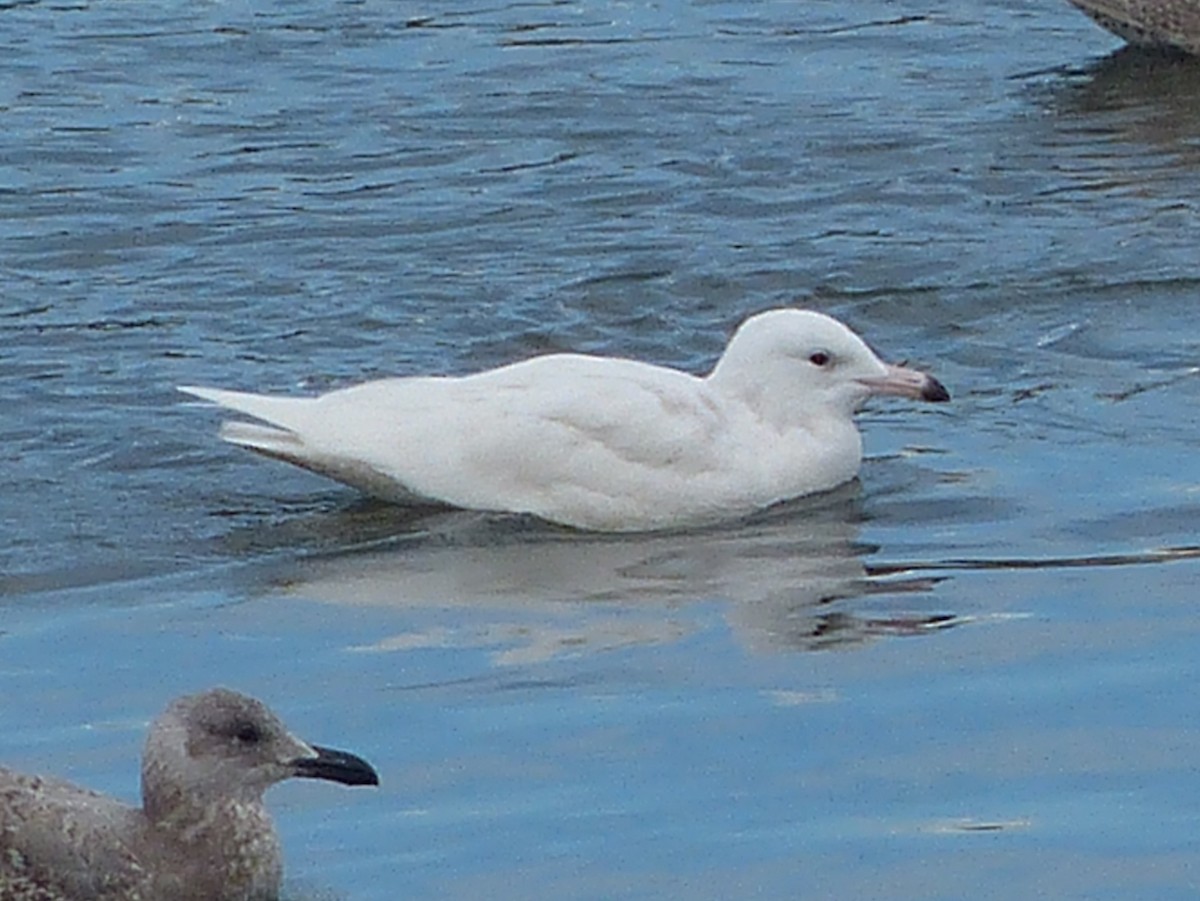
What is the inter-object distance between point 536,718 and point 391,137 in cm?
742

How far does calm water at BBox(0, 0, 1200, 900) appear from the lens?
7.38 metres

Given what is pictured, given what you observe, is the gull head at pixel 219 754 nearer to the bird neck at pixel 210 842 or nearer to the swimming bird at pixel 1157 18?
the bird neck at pixel 210 842

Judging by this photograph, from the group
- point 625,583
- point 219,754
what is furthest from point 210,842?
point 625,583

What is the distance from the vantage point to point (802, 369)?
10359 millimetres

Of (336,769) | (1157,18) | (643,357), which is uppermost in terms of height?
(336,769)

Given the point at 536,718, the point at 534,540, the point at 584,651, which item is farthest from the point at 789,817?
the point at 534,540

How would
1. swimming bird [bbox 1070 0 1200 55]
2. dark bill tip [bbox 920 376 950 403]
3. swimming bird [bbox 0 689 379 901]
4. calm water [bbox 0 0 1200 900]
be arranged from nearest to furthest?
swimming bird [bbox 0 689 379 901] → calm water [bbox 0 0 1200 900] → dark bill tip [bbox 920 376 950 403] → swimming bird [bbox 1070 0 1200 55]

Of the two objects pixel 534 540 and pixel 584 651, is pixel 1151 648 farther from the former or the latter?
pixel 534 540

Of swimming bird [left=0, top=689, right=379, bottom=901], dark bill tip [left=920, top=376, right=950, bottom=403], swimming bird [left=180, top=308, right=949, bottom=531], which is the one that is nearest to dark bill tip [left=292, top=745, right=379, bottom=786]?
swimming bird [left=0, top=689, right=379, bottom=901]

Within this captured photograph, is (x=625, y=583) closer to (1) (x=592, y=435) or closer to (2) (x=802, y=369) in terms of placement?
(1) (x=592, y=435)

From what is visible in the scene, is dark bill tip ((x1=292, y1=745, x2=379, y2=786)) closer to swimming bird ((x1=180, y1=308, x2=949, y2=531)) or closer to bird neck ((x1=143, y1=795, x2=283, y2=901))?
bird neck ((x1=143, y1=795, x2=283, y2=901))

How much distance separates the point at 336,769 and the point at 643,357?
5088 mm

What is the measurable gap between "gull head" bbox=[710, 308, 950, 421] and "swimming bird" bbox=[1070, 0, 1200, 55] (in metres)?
7.08

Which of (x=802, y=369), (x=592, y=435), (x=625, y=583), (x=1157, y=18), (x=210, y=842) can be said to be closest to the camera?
(x=210, y=842)
